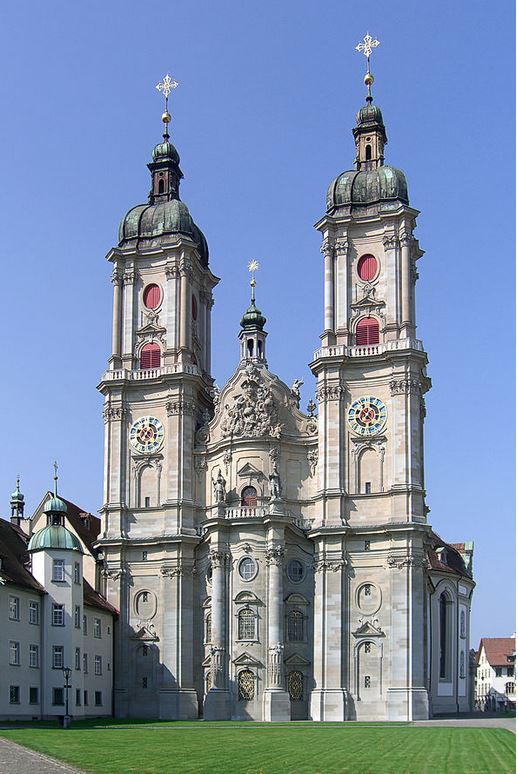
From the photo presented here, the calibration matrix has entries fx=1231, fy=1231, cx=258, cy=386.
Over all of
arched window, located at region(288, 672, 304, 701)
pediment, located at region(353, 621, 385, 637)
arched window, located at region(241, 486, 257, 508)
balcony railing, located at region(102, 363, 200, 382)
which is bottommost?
arched window, located at region(288, 672, 304, 701)

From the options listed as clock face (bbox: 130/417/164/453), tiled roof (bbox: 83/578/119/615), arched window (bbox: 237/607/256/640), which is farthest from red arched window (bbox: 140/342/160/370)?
arched window (bbox: 237/607/256/640)

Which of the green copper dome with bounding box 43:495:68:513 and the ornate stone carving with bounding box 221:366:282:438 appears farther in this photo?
the ornate stone carving with bounding box 221:366:282:438

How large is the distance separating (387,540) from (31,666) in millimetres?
23299

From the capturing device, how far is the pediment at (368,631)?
3009 inches

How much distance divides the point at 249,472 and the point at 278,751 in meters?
42.0

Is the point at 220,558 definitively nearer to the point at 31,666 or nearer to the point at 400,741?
the point at 31,666

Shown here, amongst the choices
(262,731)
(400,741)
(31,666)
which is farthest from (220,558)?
(400,741)

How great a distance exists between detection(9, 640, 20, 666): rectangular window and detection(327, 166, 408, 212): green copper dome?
36574mm

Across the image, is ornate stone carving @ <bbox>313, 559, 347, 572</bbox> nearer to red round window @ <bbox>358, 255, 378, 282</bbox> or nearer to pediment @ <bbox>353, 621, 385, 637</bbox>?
pediment @ <bbox>353, 621, 385, 637</bbox>

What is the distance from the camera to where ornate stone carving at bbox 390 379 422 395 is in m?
78.7

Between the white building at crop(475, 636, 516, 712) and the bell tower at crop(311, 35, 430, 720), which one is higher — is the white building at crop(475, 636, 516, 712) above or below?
below

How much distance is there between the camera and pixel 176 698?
258ft

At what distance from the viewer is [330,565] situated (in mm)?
77875

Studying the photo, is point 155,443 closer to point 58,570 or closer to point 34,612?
point 58,570
